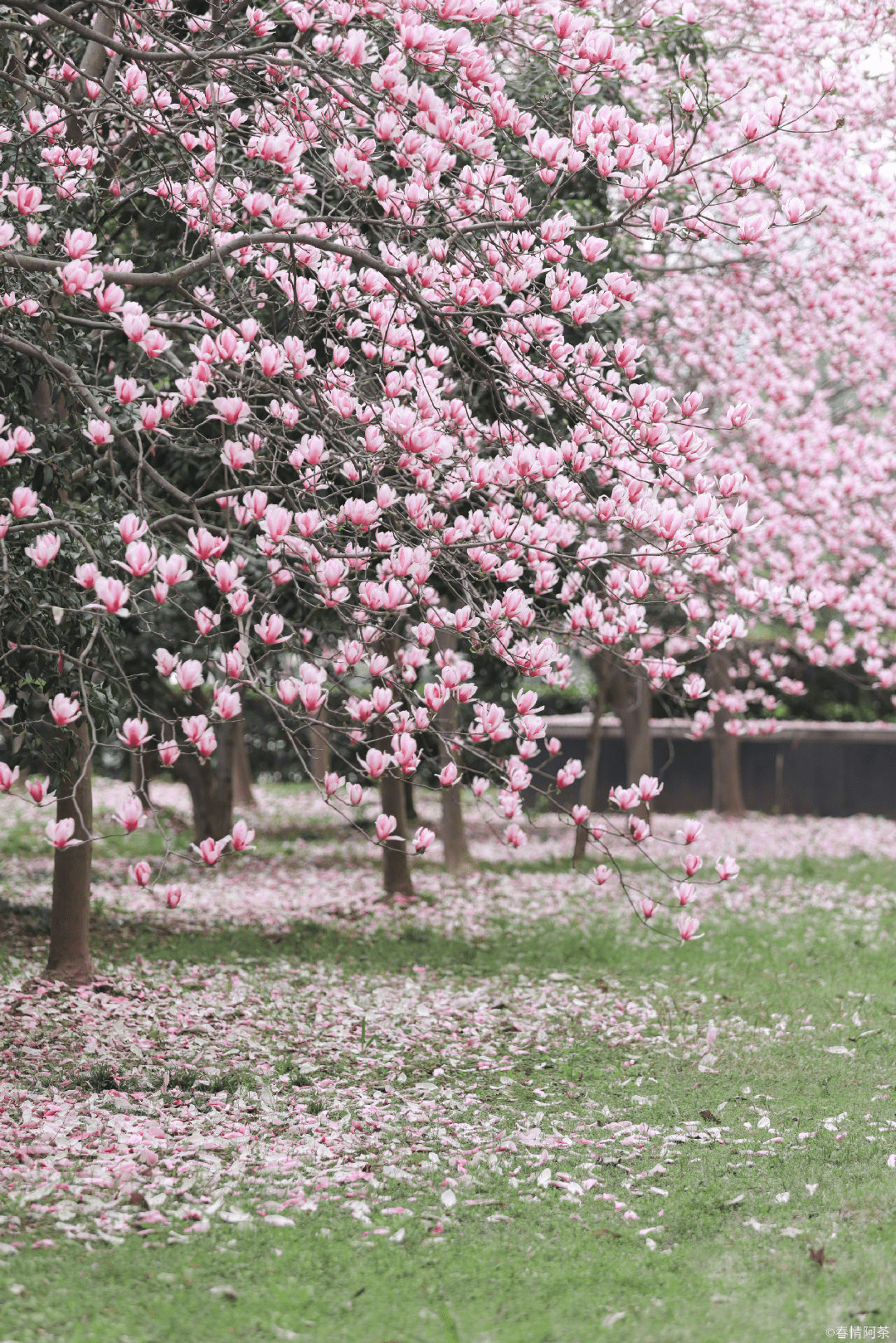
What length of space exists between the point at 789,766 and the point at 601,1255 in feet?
52.3

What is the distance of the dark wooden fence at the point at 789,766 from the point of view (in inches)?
738

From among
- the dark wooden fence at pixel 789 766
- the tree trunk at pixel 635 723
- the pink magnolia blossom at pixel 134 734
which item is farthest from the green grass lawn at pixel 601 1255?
the dark wooden fence at pixel 789 766

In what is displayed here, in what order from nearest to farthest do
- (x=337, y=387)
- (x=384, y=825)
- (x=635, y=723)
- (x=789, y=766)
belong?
(x=384, y=825), (x=337, y=387), (x=635, y=723), (x=789, y=766)

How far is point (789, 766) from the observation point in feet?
63.5

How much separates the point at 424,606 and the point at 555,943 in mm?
4152

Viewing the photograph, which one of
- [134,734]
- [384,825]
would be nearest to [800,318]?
[384,825]

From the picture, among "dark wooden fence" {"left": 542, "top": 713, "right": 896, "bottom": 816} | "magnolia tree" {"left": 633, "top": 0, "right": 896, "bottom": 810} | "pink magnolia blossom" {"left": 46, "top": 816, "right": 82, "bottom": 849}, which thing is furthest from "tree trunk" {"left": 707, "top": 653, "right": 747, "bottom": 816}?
"pink magnolia blossom" {"left": 46, "top": 816, "right": 82, "bottom": 849}

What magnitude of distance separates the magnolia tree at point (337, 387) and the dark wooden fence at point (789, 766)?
13006mm

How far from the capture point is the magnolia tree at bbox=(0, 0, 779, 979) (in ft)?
15.6

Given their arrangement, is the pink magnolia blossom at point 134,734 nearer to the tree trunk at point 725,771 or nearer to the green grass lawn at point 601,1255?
the green grass lawn at point 601,1255

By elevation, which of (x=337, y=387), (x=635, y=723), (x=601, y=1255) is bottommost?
(x=601, y=1255)

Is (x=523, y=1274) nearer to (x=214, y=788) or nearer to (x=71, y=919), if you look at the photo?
(x=71, y=919)

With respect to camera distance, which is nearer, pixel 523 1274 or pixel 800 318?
pixel 523 1274

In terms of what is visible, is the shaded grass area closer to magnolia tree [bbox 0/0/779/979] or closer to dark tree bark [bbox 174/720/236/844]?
magnolia tree [bbox 0/0/779/979]
